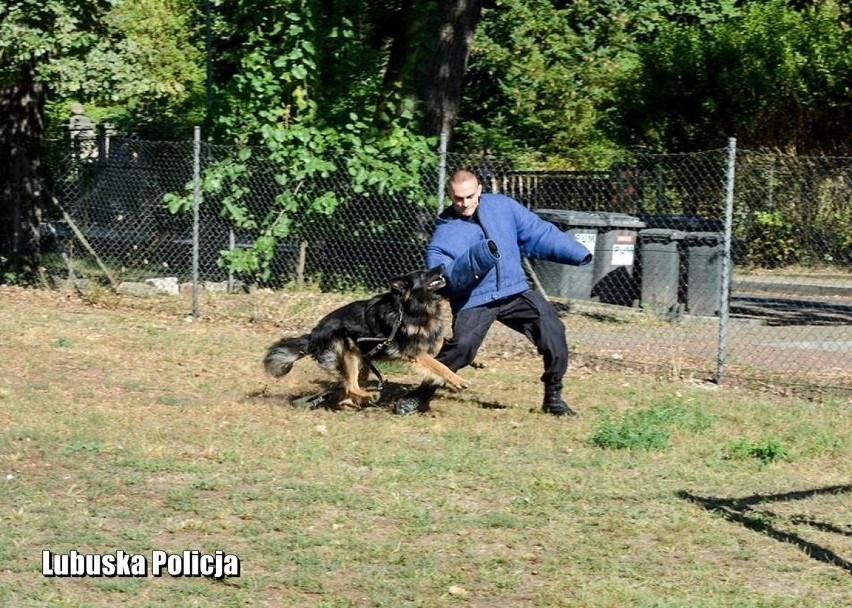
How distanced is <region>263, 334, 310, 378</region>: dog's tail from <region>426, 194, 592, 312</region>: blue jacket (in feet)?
3.82

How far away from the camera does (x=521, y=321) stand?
919 centimetres

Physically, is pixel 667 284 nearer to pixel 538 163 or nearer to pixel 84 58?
pixel 538 163

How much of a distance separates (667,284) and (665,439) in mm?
7061

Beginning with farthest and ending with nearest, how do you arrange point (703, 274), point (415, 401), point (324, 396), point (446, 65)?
1. point (446, 65)
2. point (703, 274)
3. point (324, 396)
4. point (415, 401)

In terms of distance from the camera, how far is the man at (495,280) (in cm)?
888

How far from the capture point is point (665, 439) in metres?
8.27

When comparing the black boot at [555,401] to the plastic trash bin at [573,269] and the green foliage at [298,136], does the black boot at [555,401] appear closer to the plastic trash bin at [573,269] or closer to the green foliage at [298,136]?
the green foliage at [298,136]

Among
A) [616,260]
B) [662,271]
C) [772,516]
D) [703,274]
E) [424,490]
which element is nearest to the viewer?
[772,516]

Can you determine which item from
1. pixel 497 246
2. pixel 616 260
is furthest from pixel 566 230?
pixel 497 246

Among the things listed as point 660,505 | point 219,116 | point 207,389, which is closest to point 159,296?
point 219,116

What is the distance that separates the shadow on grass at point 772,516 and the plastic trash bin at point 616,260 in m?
8.29

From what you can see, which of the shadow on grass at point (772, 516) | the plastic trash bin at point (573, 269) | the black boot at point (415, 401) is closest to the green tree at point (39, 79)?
the plastic trash bin at point (573, 269)

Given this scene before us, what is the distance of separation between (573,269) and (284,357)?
272 inches

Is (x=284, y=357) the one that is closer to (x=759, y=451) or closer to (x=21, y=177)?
(x=759, y=451)
